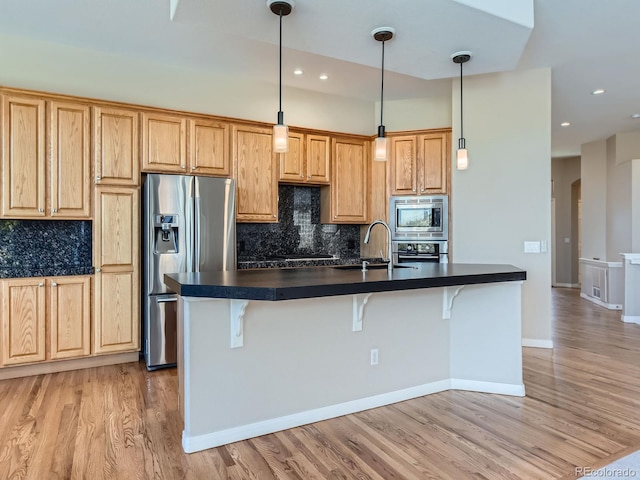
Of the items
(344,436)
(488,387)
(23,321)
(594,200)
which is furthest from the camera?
(594,200)

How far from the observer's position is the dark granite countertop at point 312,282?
1.99m

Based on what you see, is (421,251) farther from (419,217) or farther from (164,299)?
(164,299)

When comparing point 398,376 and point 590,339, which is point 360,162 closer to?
point 398,376

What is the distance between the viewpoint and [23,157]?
342cm

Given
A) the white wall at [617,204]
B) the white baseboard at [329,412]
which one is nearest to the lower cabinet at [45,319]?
the white baseboard at [329,412]

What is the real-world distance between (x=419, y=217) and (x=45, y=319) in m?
3.91

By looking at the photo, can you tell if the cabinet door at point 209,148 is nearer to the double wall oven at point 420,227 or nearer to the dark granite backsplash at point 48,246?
the dark granite backsplash at point 48,246

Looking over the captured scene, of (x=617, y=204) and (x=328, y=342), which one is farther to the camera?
(x=617, y=204)

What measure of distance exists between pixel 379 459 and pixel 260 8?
106 inches

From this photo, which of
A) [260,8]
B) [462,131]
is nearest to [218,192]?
[260,8]

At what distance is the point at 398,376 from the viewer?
2.91 meters

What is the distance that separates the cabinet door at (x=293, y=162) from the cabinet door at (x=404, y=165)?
1133 mm

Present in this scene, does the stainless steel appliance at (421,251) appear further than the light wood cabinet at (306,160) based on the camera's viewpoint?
Yes

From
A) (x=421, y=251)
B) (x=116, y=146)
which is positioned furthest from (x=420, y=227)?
(x=116, y=146)
